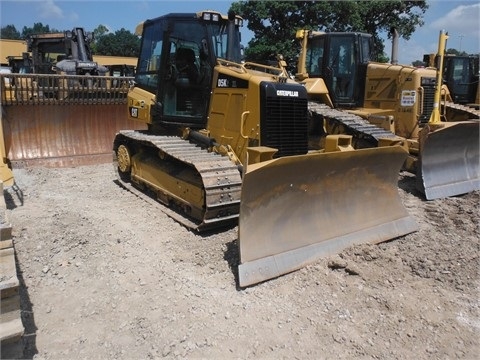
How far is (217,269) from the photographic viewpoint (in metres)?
4.04

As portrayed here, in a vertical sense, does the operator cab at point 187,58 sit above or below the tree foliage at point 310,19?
below

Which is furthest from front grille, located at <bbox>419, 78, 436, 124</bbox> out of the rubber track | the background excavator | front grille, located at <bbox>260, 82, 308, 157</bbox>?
the rubber track

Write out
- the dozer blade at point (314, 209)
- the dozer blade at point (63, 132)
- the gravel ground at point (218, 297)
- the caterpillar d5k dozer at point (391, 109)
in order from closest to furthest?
the gravel ground at point (218, 297), the dozer blade at point (314, 209), the caterpillar d5k dozer at point (391, 109), the dozer blade at point (63, 132)

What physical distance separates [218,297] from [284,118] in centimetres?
227

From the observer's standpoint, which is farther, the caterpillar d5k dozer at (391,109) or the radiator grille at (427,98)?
the radiator grille at (427,98)

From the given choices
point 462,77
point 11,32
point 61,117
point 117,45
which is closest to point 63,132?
point 61,117

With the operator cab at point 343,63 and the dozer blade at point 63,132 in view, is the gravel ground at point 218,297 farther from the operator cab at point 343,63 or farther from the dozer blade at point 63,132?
the operator cab at point 343,63

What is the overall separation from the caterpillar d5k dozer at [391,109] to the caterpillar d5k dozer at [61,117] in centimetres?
367

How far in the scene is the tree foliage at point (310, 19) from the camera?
23609 mm

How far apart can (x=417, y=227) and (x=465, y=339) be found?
2112 millimetres

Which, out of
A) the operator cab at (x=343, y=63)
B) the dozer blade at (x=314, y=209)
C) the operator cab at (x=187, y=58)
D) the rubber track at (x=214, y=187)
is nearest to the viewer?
the dozer blade at (x=314, y=209)

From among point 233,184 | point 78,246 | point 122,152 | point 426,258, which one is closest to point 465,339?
point 426,258

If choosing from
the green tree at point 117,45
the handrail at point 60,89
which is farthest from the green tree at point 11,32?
the handrail at point 60,89

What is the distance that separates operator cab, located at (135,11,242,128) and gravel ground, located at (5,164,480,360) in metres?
1.60
